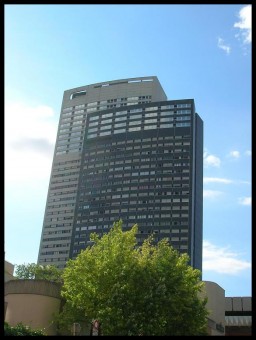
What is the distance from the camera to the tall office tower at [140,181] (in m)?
160

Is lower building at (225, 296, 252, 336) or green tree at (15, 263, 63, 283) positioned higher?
green tree at (15, 263, 63, 283)

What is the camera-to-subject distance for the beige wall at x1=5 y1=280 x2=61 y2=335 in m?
43.1

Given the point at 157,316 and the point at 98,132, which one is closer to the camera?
the point at 157,316

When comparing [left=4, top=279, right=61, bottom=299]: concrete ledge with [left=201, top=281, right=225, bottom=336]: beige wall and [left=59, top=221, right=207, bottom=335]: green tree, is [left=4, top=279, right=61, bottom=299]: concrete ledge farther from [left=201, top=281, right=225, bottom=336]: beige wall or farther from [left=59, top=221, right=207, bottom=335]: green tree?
[left=201, top=281, right=225, bottom=336]: beige wall

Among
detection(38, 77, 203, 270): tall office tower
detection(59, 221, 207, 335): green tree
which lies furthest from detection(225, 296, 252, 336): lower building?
detection(38, 77, 203, 270): tall office tower

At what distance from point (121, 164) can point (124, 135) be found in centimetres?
1497

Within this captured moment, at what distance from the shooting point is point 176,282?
36344 millimetres

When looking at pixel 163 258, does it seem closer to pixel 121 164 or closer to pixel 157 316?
pixel 157 316

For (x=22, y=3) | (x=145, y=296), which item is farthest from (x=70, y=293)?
(x=22, y=3)

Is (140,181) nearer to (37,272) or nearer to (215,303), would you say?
(37,272)

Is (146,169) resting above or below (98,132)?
below

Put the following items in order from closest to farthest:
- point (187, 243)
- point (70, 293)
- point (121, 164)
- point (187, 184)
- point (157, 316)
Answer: point (157, 316) → point (70, 293) → point (187, 243) → point (187, 184) → point (121, 164)

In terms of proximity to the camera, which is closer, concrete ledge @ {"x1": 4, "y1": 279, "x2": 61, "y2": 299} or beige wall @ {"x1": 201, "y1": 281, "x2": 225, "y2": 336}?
concrete ledge @ {"x1": 4, "y1": 279, "x2": 61, "y2": 299}

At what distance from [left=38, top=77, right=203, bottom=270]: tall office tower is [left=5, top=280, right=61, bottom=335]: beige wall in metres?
111
